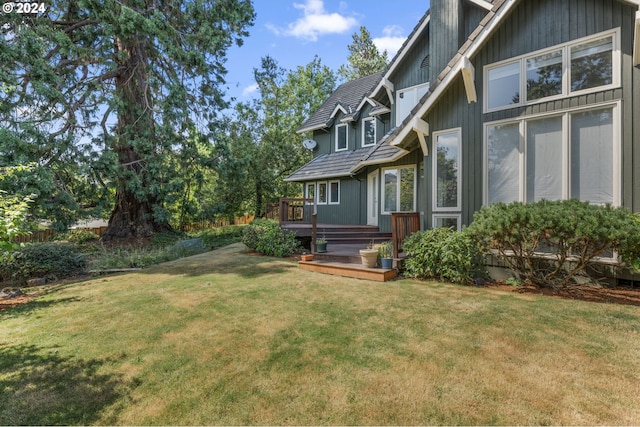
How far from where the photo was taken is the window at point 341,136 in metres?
15.8

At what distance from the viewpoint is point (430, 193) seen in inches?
317

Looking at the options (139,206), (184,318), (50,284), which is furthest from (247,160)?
(184,318)

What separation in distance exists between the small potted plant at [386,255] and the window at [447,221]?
1345 millimetres

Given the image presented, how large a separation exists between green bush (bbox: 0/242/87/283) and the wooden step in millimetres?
6899

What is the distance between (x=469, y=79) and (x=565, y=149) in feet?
8.41

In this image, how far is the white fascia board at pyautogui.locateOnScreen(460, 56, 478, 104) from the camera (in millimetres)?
6997

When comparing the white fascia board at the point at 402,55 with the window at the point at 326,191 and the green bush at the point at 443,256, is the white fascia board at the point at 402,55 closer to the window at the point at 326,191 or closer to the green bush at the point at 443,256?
the window at the point at 326,191

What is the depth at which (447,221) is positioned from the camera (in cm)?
776

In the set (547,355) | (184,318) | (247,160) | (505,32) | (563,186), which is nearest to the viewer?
(547,355)

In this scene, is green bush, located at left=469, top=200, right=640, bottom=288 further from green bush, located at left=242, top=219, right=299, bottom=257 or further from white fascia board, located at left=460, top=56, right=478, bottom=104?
green bush, located at left=242, top=219, right=299, bottom=257

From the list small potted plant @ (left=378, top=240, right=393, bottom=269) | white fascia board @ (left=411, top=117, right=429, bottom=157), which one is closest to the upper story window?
white fascia board @ (left=411, top=117, right=429, bottom=157)

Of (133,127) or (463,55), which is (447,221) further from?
(133,127)

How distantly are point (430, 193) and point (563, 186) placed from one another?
2793 mm

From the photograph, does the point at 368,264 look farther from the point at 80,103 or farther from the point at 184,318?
the point at 80,103
